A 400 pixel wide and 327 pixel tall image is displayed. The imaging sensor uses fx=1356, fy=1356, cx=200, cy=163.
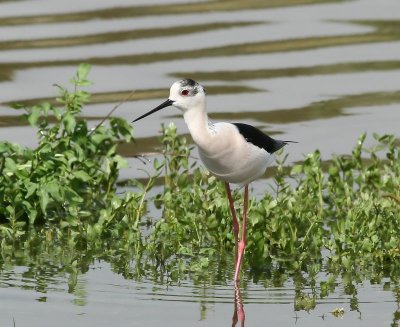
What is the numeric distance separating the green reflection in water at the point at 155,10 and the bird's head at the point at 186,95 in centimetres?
654

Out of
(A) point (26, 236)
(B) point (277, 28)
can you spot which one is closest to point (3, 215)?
(A) point (26, 236)

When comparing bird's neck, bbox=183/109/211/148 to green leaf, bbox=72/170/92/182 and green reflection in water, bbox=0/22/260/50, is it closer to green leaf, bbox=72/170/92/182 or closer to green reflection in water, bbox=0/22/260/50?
green leaf, bbox=72/170/92/182

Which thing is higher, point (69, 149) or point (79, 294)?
point (69, 149)

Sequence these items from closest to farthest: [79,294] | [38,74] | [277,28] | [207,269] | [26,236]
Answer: [79,294], [207,269], [26,236], [38,74], [277,28]

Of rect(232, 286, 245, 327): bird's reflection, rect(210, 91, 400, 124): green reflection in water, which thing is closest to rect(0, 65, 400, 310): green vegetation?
rect(232, 286, 245, 327): bird's reflection

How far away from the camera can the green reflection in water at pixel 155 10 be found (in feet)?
48.2

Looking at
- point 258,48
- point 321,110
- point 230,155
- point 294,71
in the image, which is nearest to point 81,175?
point 230,155

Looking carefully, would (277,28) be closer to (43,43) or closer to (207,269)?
(43,43)

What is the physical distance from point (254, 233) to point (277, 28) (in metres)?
6.07

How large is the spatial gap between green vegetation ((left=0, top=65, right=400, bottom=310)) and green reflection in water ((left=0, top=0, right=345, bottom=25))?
465cm

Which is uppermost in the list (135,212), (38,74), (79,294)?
(38,74)

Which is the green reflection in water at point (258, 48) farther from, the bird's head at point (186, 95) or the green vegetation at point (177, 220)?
the bird's head at point (186, 95)

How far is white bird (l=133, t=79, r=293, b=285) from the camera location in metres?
8.31

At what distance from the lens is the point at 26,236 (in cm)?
952
